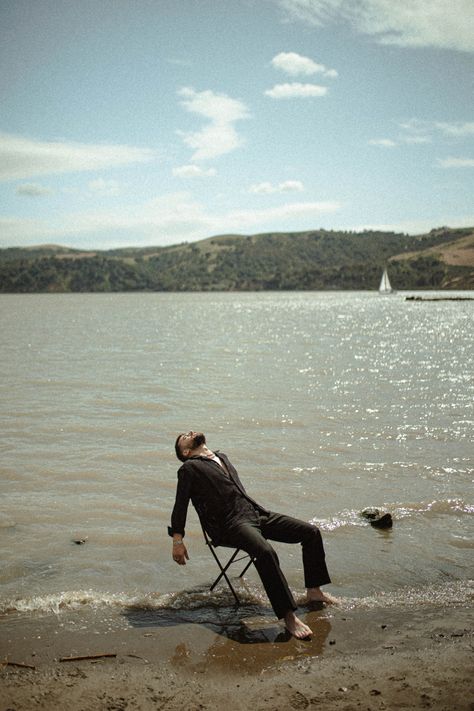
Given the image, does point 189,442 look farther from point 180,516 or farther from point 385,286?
point 385,286

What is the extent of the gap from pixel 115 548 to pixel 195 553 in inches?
38.7

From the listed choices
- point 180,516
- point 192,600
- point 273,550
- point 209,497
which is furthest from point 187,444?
point 192,600

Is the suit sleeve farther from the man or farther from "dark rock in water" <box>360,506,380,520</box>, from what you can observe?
"dark rock in water" <box>360,506,380,520</box>

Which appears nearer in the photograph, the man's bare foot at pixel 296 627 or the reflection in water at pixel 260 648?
the reflection in water at pixel 260 648

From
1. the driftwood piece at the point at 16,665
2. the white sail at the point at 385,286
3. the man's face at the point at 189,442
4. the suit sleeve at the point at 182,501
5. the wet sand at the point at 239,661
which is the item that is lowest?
the wet sand at the point at 239,661

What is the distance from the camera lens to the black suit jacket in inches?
208

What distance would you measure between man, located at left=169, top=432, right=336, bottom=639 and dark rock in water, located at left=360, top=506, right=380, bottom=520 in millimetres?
2496

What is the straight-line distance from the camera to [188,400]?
17438 millimetres

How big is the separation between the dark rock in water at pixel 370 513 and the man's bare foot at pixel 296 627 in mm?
3162

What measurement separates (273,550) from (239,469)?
5.31m

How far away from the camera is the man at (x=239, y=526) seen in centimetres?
507

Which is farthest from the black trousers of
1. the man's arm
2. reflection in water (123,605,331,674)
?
the man's arm

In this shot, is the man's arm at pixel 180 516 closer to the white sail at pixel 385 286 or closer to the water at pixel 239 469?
the water at pixel 239 469

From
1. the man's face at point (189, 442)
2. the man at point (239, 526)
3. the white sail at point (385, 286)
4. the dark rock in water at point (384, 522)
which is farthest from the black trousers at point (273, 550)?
the white sail at point (385, 286)
